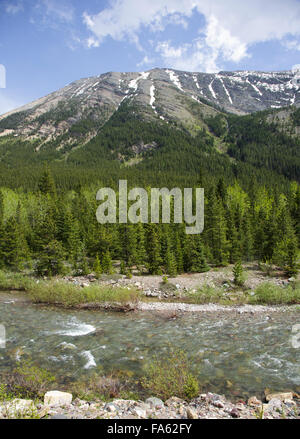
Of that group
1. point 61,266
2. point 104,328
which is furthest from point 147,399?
point 61,266

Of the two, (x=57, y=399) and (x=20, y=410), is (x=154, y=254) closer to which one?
(x=57, y=399)

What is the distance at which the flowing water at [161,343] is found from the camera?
10773 millimetres

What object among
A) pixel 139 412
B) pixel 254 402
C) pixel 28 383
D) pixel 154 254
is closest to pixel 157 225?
pixel 154 254

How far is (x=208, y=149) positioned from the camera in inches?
6806

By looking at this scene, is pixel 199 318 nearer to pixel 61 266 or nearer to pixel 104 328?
pixel 104 328

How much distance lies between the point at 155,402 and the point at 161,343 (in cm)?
610

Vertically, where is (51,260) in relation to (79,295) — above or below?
above

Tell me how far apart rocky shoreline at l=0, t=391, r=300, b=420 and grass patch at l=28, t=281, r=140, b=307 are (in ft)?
45.2

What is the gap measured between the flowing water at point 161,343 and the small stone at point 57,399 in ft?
8.12

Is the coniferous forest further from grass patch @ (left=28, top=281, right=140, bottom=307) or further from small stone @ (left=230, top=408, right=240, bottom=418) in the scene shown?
small stone @ (left=230, top=408, right=240, bottom=418)

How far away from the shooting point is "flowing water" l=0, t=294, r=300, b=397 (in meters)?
10.8

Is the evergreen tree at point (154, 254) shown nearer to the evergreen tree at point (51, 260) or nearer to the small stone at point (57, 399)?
the evergreen tree at point (51, 260)

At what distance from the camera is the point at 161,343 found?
14250 millimetres
